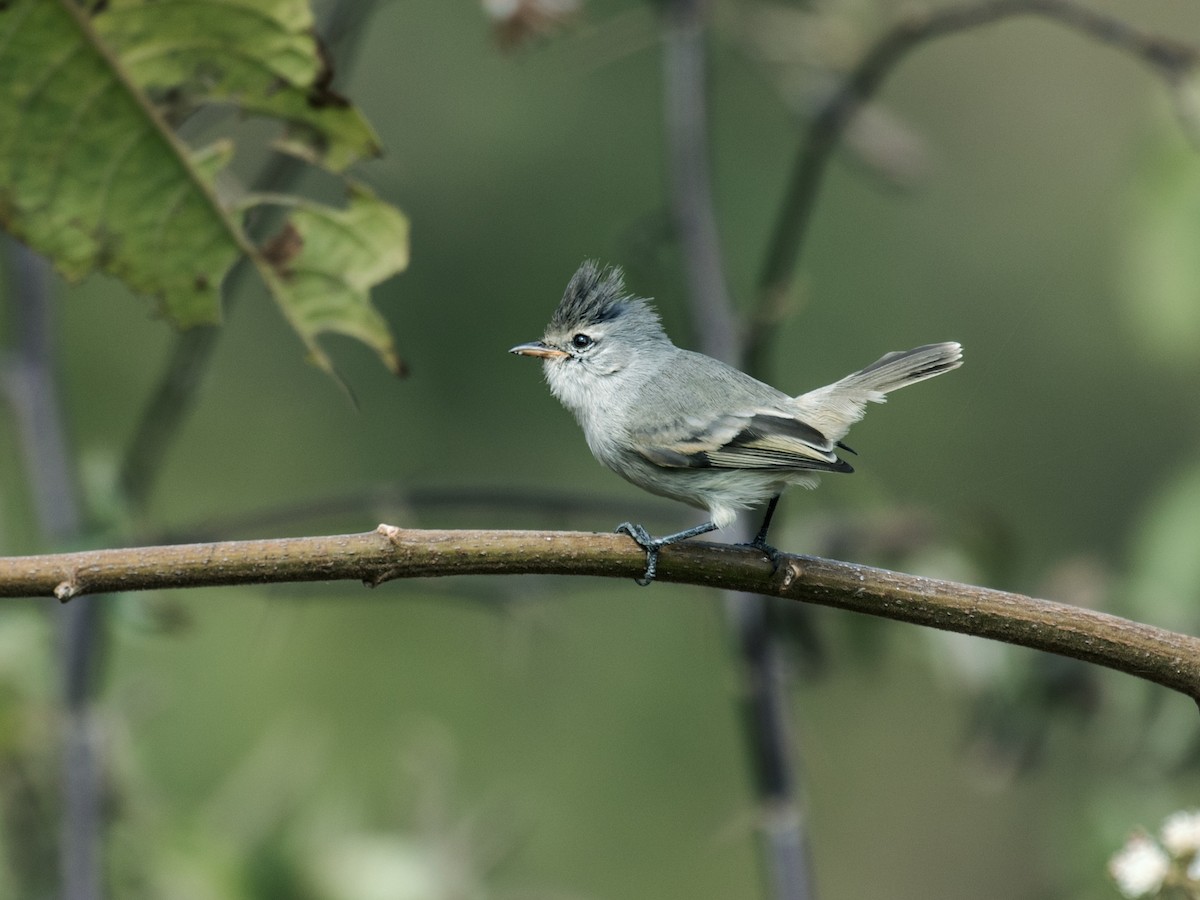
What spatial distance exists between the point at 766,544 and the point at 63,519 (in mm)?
1472

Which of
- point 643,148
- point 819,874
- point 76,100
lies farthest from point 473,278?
point 76,100

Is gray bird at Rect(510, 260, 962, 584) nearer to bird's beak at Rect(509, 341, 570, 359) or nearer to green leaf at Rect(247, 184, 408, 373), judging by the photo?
bird's beak at Rect(509, 341, 570, 359)

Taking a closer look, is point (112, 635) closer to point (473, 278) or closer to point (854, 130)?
point (854, 130)

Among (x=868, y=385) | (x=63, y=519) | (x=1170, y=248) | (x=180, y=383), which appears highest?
(x=1170, y=248)

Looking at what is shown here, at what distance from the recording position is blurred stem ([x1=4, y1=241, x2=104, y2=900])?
2301 mm

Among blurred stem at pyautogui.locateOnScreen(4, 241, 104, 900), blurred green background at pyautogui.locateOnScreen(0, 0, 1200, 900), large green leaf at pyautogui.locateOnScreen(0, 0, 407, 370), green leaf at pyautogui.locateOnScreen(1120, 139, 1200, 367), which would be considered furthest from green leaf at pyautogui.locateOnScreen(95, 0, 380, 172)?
blurred green background at pyautogui.locateOnScreen(0, 0, 1200, 900)

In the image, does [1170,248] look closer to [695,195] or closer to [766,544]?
[695,195]

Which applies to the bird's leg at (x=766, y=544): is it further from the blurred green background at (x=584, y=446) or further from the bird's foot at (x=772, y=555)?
the blurred green background at (x=584, y=446)

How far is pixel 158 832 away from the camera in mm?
2389

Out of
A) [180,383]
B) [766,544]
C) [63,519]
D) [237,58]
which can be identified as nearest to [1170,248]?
[766,544]

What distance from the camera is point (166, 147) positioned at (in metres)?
1.74

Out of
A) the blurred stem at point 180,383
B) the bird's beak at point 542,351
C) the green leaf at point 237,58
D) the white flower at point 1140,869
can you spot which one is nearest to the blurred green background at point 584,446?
the bird's beak at point 542,351

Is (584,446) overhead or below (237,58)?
below

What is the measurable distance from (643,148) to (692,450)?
4.04m
